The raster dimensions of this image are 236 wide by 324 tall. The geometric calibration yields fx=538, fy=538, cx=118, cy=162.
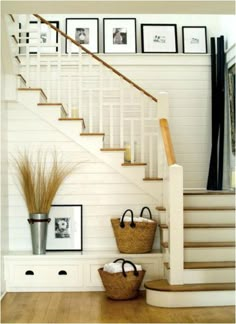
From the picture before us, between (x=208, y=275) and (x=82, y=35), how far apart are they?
13.5ft

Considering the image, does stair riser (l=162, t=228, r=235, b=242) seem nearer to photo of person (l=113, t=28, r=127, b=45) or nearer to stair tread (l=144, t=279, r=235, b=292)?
stair tread (l=144, t=279, r=235, b=292)

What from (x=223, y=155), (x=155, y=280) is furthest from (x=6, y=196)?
(x=223, y=155)

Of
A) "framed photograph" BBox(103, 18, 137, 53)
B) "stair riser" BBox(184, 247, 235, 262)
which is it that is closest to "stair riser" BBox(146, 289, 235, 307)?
"stair riser" BBox(184, 247, 235, 262)

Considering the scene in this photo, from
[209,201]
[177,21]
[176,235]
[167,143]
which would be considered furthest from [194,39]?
[176,235]

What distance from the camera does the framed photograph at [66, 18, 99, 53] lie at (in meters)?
7.84

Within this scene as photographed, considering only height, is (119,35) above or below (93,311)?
above

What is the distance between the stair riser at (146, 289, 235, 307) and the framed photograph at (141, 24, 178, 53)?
394cm

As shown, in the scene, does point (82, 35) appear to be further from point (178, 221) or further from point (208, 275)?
point (208, 275)

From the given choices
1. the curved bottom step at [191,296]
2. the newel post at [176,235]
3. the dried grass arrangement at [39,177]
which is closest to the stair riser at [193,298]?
the curved bottom step at [191,296]

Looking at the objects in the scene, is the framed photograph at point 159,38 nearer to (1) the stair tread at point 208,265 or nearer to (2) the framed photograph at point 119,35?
(2) the framed photograph at point 119,35

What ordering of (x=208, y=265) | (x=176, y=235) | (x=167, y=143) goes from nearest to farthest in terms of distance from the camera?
(x=176, y=235) → (x=208, y=265) → (x=167, y=143)

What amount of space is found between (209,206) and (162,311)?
1700 millimetres

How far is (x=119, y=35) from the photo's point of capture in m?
7.86

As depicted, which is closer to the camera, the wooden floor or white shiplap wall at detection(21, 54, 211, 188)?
the wooden floor
